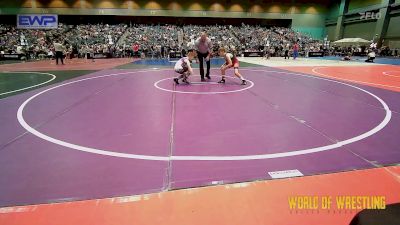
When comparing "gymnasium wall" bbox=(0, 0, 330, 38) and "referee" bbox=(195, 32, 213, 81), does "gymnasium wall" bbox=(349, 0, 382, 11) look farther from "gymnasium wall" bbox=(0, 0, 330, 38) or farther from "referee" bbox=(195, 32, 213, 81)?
"referee" bbox=(195, 32, 213, 81)

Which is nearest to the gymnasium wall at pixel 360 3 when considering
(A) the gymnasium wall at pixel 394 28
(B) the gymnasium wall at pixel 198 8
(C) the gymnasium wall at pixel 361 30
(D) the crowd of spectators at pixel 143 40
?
(C) the gymnasium wall at pixel 361 30

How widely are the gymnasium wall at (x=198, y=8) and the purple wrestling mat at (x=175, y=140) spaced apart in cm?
3340

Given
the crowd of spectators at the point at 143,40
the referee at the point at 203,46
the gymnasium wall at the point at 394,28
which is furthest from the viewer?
the gymnasium wall at the point at 394,28

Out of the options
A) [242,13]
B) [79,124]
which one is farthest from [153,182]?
[242,13]

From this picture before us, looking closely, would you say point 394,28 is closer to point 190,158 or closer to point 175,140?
point 175,140

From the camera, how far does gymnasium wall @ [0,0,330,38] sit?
3459 cm

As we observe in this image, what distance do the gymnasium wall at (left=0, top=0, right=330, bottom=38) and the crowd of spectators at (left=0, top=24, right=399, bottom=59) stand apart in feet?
6.66

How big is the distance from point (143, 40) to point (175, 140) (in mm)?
28301

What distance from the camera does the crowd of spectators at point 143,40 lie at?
2603cm

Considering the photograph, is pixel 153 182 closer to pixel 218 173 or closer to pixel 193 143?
pixel 218 173

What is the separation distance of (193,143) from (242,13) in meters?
38.1

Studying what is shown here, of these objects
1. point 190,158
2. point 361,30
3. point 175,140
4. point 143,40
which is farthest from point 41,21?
point 361,30

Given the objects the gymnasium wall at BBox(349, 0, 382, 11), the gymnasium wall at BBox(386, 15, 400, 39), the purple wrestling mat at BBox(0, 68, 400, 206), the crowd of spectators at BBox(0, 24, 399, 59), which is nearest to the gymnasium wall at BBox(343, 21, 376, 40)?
the gymnasium wall at BBox(386, 15, 400, 39)

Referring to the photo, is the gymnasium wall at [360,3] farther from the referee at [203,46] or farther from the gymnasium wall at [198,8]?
the referee at [203,46]
